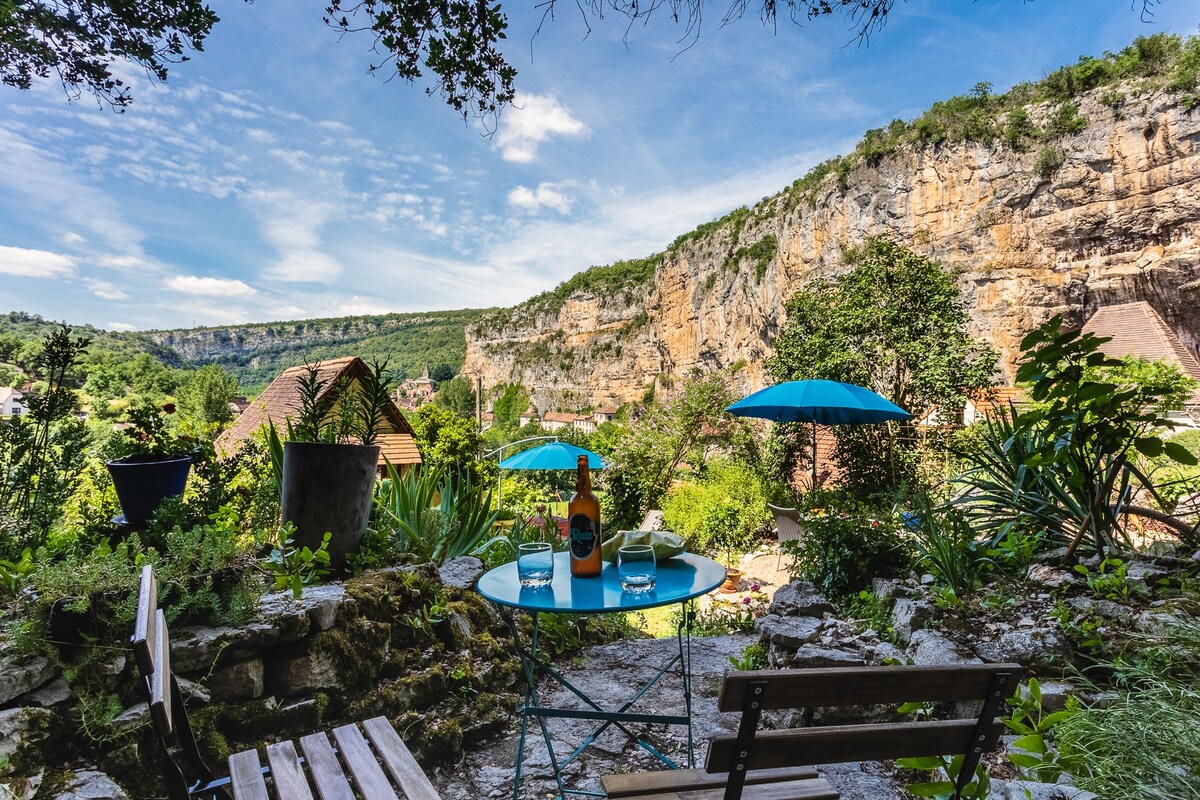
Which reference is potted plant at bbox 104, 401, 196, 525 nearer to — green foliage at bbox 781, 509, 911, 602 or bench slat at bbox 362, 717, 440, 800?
bench slat at bbox 362, 717, 440, 800

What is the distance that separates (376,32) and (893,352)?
9.68 m

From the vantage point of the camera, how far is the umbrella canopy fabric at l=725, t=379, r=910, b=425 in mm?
5051

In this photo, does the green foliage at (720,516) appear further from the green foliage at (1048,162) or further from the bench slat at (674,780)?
the green foliage at (1048,162)

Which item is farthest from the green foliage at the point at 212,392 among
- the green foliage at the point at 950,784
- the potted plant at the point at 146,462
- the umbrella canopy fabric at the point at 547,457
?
the green foliage at the point at 950,784

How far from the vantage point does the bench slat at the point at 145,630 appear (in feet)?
3.19

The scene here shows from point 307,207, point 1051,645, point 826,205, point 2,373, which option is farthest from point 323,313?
point 1051,645

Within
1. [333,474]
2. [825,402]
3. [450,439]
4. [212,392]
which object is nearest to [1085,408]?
[825,402]

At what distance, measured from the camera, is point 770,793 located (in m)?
1.24

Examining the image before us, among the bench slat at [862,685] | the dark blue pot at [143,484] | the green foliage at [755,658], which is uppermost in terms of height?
the dark blue pot at [143,484]

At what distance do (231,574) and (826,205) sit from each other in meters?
28.1

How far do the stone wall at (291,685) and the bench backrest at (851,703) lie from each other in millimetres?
1644

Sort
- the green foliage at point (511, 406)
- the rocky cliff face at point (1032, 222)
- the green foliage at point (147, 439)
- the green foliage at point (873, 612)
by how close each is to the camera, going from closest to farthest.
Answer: the green foliage at point (147, 439), the green foliage at point (873, 612), the rocky cliff face at point (1032, 222), the green foliage at point (511, 406)

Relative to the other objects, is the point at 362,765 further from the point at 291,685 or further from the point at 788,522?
the point at 788,522

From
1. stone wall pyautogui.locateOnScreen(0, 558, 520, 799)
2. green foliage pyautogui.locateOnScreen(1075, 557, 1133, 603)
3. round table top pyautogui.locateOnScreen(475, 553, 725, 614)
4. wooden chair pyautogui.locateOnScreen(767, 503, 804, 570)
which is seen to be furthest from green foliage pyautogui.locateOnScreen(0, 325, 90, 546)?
wooden chair pyautogui.locateOnScreen(767, 503, 804, 570)
